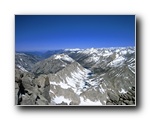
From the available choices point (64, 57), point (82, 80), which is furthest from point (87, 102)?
point (64, 57)

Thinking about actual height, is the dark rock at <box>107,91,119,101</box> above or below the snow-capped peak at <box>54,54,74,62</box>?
below

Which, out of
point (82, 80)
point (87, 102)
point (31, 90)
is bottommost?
point (87, 102)

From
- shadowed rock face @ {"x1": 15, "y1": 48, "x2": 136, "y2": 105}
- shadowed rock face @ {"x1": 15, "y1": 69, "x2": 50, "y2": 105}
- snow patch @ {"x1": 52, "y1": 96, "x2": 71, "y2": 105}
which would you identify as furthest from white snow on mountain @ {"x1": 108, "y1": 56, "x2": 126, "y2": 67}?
shadowed rock face @ {"x1": 15, "y1": 69, "x2": 50, "y2": 105}

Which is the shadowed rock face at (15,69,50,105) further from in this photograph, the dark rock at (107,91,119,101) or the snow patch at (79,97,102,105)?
the dark rock at (107,91,119,101)

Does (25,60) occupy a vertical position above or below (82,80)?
above

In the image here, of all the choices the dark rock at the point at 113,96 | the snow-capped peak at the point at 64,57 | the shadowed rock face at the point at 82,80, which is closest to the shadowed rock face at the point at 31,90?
the shadowed rock face at the point at 82,80

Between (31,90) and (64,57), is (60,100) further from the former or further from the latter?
(64,57)

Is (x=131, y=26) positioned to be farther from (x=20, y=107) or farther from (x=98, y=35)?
(x=20, y=107)
